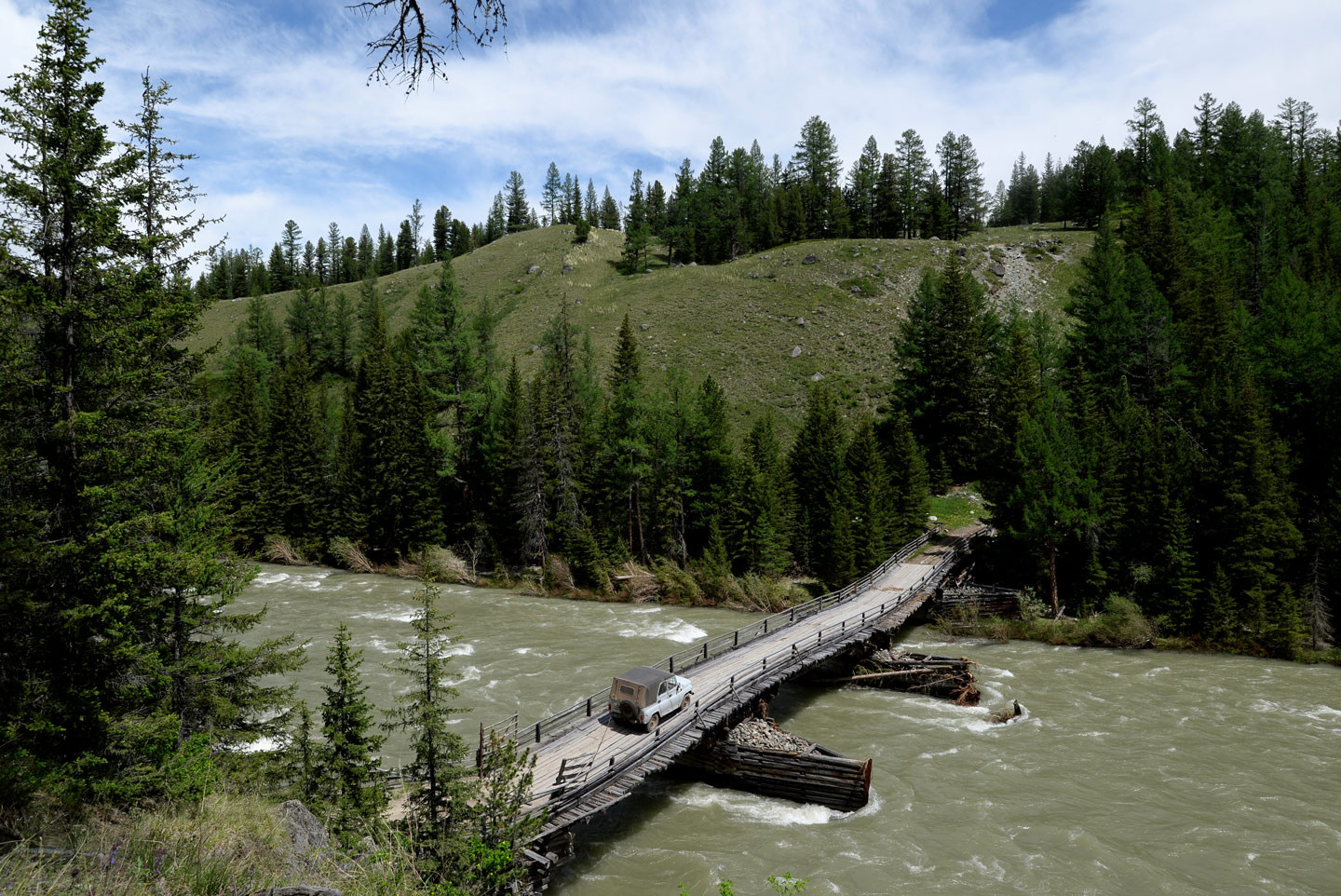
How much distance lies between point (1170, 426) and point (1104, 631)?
1822 cm

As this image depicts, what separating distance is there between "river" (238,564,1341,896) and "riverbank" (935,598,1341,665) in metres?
0.99

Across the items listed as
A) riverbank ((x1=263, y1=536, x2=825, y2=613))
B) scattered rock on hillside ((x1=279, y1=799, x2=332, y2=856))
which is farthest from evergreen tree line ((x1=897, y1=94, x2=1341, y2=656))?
scattered rock on hillside ((x1=279, y1=799, x2=332, y2=856))

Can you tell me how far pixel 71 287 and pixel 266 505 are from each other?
53.4 m

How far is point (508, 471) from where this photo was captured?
5428cm

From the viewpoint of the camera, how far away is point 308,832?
36.1 ft

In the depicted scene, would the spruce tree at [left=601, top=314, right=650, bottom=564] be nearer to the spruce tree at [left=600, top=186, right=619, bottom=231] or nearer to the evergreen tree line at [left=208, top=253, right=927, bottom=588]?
the evergreen tree line at [left=208, top=253, right=927, bottom=588]

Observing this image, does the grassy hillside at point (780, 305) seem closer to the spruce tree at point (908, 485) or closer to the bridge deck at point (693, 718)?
the spruce tree at point (908, 485)

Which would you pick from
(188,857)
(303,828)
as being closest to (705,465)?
(303,828)

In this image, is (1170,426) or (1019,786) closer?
(1019,786)

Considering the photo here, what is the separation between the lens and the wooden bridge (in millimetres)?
16719

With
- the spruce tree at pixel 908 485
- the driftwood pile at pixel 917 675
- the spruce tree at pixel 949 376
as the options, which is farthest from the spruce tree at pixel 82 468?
the spruce tree at pixel 949 376

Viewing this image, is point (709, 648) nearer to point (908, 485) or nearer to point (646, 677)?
point (646, 677)

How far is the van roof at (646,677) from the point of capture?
20747 mm

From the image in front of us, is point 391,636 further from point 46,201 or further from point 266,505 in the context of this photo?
point 266,505
